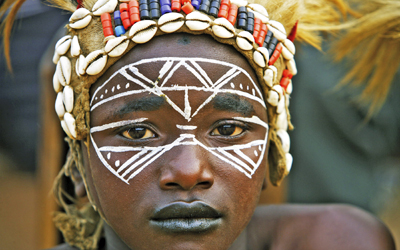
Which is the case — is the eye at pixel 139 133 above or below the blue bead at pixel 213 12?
below

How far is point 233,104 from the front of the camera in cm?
170

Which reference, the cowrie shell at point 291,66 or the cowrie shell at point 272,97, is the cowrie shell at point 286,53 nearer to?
the cowrie shell at point 291,66

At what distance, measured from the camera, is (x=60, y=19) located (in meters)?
3.56

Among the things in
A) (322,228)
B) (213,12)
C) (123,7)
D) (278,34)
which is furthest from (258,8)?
(322,228)

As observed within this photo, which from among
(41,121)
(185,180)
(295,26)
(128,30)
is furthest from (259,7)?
(41,121)

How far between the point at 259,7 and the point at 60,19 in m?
2.25

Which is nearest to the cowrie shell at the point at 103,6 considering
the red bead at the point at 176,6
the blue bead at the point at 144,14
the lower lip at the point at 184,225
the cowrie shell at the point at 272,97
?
the blue bead at the point at 144,14

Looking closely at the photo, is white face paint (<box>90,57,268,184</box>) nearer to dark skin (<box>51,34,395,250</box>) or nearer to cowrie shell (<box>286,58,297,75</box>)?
dark skin (<box>51,34,395,250</box>)

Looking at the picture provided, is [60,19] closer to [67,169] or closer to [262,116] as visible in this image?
[67,169]

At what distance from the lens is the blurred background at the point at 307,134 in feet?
10.9

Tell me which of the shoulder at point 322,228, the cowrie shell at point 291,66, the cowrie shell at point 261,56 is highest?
the cowrie shell at point 261,56

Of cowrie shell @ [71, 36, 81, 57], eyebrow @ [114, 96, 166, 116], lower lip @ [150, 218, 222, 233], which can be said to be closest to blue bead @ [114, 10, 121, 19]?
cowrie shell @ [71, 36, 81, 57]

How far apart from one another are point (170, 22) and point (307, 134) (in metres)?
2.22

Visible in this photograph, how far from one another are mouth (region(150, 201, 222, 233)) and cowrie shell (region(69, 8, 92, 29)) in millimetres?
811
